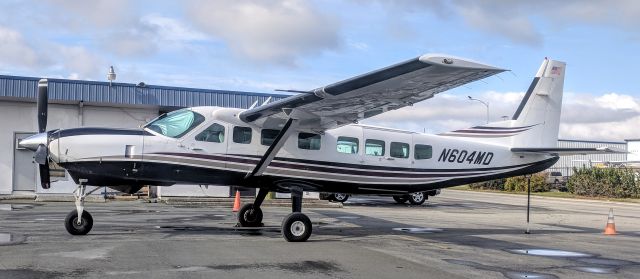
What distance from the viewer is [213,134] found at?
12617 mm

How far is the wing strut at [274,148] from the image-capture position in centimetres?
1238

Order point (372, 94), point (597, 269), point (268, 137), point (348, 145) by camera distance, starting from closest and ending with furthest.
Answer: point (597, 269)
point (372, 94)
point (268, 137)
point (348, 145)

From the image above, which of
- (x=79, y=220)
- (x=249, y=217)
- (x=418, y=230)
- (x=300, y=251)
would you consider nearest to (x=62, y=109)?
(x=249, y=217)

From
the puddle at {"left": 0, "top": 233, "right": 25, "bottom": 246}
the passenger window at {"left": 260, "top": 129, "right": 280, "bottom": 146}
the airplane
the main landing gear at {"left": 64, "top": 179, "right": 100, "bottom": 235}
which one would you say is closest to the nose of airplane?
the airplane

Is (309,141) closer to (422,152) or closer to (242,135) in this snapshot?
(242,135)

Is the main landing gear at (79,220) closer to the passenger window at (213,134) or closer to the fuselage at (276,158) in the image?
the fuselage at (276,158)

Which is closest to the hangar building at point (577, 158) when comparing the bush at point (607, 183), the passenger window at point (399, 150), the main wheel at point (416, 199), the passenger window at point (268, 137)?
the bush at point (607, 183)

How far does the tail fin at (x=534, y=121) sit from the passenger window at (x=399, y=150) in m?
1.76

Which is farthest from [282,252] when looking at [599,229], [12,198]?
[12,198]

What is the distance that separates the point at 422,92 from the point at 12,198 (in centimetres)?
2038

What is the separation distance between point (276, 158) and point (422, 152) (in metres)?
3.91

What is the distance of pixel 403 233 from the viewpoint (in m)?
14.6

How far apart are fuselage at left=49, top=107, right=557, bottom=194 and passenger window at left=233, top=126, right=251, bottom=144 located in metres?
0.02

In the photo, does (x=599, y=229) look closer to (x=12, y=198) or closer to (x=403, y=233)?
(x=403, y=233)
